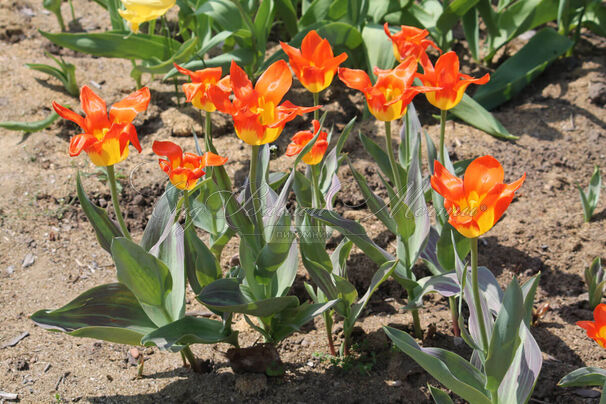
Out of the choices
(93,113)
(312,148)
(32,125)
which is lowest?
(32,125)

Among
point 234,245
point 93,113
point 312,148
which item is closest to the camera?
point 93,113

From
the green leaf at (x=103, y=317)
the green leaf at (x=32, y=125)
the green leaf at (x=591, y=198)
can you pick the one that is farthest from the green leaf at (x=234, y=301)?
the green leaf at (x=32, y=125)

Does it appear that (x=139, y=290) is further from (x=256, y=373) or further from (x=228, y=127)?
(x=228, y=127)

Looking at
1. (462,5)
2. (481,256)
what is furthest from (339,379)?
(462,5)

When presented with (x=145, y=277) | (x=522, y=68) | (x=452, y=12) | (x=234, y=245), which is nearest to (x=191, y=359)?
(x=145, y=277)

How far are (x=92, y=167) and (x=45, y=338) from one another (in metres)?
1.11

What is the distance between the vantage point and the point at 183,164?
186 centimetres

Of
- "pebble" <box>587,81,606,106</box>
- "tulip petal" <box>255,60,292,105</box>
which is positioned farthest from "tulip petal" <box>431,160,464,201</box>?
"pebble" <box>587,81,606,106</box>

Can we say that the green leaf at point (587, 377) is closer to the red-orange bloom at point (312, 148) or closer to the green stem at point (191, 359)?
the red-orange bloom at point (312, 148)

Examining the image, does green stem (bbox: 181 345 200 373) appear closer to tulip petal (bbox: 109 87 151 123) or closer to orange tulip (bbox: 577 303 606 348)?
tulip petal (bbox: 109 87 151 123)

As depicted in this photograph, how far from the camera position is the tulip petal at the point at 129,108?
1.79 metres

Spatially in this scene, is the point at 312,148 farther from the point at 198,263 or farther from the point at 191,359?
the point at 191,359

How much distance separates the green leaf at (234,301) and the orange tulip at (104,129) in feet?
1.49

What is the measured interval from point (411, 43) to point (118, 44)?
5.83 ft
